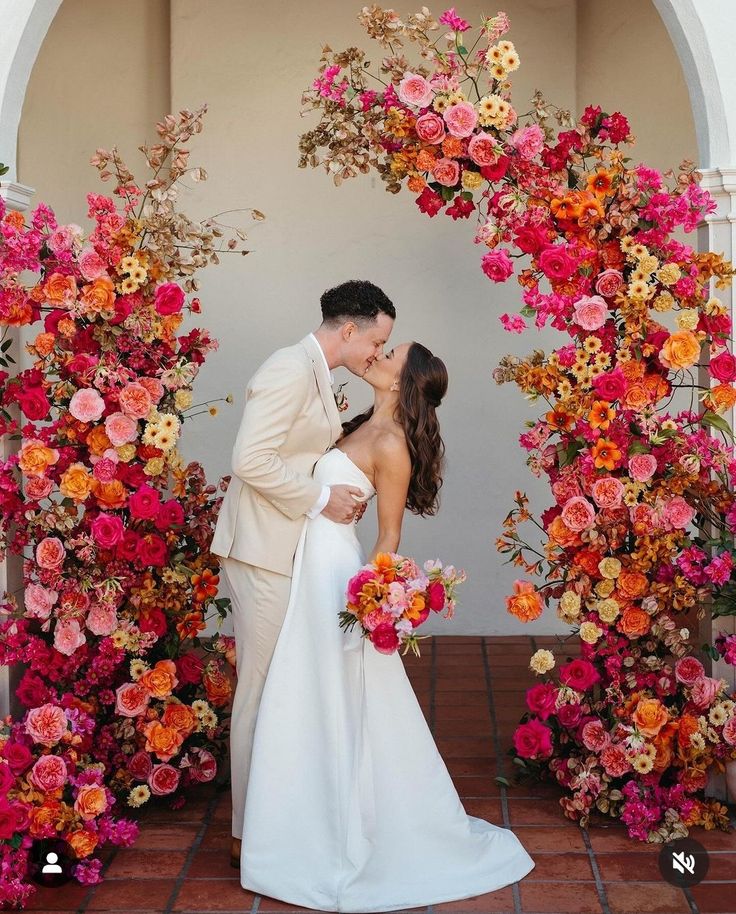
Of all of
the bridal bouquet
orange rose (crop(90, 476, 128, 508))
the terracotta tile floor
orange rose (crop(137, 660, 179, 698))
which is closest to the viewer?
the bridal bouquet

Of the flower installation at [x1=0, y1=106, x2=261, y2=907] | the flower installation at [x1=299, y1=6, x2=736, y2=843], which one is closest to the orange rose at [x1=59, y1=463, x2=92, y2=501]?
the flower installation at [x1=0, y1=106, x2=261, y2=907]

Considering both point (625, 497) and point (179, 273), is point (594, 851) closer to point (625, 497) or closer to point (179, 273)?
point (625, 497)

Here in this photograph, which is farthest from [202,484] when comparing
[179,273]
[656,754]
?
[656,754]

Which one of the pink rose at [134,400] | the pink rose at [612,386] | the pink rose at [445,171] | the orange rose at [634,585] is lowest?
the orange rose at [634,585]

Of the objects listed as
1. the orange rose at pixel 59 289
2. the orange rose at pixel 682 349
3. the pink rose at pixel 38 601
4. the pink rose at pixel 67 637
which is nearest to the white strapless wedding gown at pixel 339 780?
the pink rose at pixel 67 637

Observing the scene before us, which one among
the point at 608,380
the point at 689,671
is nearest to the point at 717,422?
the point at 608,380

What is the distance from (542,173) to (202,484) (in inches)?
67.3

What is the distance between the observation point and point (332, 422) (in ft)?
12.7

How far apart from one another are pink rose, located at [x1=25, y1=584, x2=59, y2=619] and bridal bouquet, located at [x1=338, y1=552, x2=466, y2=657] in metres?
1.03

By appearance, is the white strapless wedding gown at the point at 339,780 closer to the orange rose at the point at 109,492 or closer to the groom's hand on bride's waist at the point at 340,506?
the groom's hand on bride's waist at the point at 340,506

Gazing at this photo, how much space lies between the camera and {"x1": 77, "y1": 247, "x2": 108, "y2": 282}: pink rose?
393 cm

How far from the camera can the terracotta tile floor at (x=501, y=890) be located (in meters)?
3.64

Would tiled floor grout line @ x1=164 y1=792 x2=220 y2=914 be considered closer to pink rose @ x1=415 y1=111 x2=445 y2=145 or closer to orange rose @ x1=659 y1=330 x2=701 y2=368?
orange rose @ x1=659 y1=330 x2=701 y2=368

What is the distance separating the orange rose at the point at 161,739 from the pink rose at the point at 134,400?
3.75 feet
